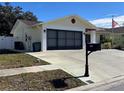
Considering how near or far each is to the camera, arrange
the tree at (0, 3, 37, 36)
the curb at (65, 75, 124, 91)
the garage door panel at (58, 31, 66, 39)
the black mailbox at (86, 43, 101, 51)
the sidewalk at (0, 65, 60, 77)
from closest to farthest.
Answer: the curb at (65, 75, 124, 91)
the sidewalk at (0, 65, 60, 77)
the black mailbox at (86, 43, 101, 51)
the garage door panel at (58, 31, 66, 39)
the tree at (0, 3, 37, 36)

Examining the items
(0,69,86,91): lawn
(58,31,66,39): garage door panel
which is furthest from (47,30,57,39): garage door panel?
(0,69,86,91): lawn

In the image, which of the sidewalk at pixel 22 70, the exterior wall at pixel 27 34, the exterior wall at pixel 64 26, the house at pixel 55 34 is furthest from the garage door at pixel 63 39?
the sidewalk at pixel 22 70

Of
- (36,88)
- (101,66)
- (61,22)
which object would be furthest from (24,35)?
(36,88)

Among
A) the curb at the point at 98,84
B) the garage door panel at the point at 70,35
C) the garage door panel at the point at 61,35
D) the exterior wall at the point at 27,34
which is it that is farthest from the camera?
the garage door panel at the point at 70,35

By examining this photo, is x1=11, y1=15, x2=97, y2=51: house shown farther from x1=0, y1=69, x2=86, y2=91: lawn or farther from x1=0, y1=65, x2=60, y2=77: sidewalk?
x1=0, y1=69, x2=86, y2=91: lawn

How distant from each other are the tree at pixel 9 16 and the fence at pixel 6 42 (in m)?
15.2

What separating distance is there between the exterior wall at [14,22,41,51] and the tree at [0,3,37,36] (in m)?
12.5

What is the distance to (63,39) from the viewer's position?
2622 cm

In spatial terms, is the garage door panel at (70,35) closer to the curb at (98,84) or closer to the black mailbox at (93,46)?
the curb at (98,84)

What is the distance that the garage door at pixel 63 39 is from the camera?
24891 millimetres

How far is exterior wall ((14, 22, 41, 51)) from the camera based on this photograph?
25.9 m

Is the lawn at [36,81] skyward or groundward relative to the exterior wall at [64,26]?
groundward

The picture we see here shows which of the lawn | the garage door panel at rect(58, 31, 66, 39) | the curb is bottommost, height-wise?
the curb

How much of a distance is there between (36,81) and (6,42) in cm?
1743
